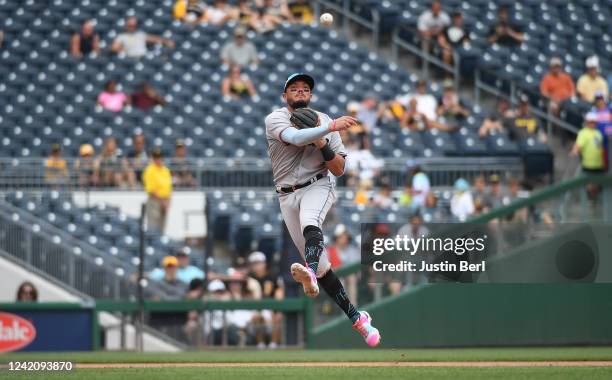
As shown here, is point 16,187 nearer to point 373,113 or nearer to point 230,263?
point 230,263

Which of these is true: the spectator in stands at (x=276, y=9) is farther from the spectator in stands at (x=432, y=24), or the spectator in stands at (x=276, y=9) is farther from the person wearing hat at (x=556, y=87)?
the person wearing hat at (x=556, y=87)

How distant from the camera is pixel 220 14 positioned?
20.2 meters

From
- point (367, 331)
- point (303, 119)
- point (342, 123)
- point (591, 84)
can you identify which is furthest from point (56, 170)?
point (342, 123)

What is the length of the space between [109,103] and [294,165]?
32.1ft

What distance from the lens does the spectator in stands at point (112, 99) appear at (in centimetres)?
1844

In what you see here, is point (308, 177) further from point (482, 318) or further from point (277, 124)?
point (482, 318)

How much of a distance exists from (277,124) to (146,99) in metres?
9.89

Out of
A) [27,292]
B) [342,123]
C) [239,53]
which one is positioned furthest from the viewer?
[239,53]

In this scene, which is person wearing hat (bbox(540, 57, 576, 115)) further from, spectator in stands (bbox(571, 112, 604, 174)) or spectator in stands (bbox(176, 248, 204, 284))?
spectator in stands (bbox(176, 248, 204, 284))

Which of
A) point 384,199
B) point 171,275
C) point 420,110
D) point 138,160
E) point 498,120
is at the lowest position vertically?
point 171,275

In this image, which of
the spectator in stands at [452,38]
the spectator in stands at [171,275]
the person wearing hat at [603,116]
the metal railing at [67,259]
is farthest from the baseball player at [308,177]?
the spectator in stands at [452,38]

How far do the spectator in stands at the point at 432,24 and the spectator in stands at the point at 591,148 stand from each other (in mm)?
4749

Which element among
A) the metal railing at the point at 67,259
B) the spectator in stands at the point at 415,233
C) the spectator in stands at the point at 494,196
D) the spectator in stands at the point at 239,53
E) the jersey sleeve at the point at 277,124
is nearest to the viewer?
the jersey sleeve at the point at 277,124

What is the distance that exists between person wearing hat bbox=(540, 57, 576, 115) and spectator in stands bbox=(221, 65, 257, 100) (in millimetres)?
4339
